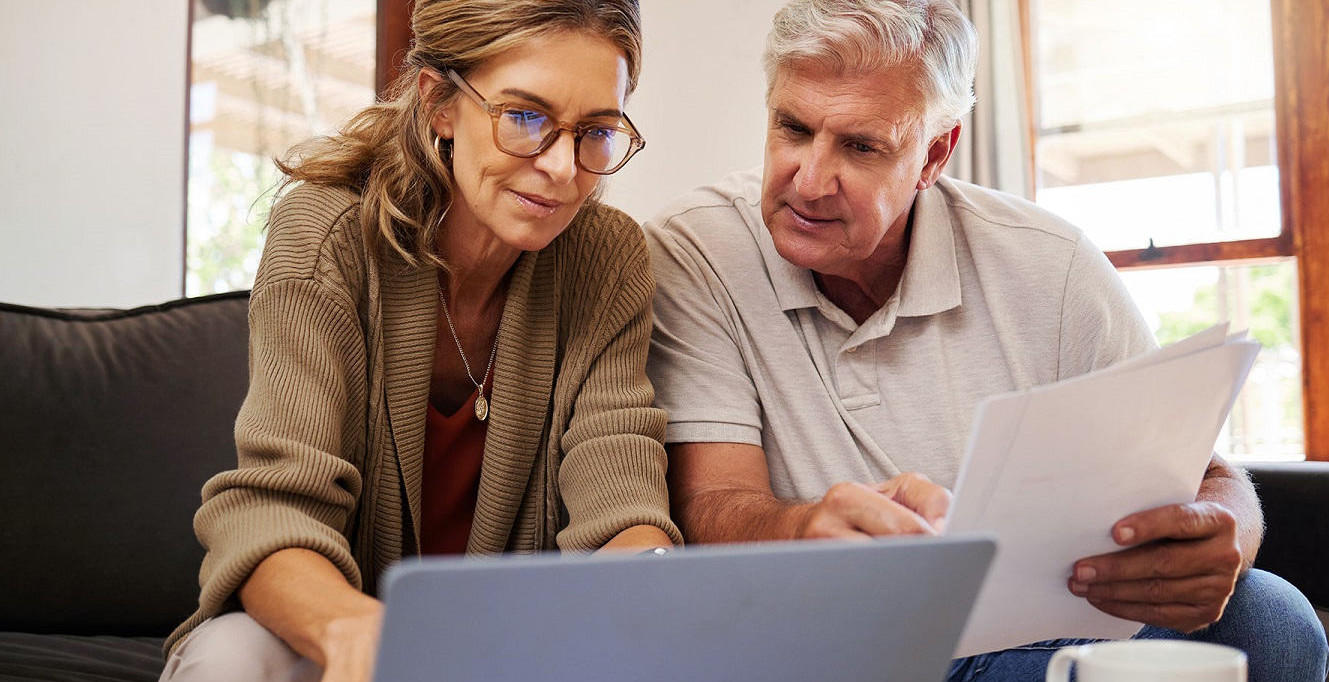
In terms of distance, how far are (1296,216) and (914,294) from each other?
2379 millimetres

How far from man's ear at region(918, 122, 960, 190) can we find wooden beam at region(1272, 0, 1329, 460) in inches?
87.5

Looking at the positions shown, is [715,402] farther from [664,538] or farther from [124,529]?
[124,529]

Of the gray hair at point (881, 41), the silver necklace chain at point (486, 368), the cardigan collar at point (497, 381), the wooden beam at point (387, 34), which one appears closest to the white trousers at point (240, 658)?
the cardigan collar at point (497, 381)

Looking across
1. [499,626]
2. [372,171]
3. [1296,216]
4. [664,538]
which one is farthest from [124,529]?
[1296,216]

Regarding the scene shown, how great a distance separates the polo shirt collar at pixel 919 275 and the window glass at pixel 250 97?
1.81m

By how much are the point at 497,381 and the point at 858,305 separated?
1.62 ft

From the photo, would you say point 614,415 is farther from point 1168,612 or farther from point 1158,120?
point 1158,120

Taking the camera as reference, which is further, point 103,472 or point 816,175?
point 103,472

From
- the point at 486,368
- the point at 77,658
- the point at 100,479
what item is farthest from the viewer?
the point at 100,479

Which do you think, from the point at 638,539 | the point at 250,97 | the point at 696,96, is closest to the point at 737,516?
the point at 638,539

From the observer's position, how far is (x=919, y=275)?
1.54m

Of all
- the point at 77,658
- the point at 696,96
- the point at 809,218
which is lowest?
the point at 77,658

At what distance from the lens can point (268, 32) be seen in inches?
129

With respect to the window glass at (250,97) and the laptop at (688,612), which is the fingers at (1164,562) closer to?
the laptop at (688,612)
